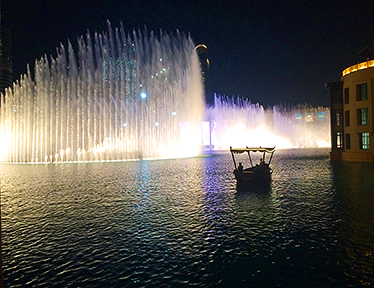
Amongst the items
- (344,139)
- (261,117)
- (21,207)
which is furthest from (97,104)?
(261,117)

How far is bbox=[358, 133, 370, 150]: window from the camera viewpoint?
112 ft

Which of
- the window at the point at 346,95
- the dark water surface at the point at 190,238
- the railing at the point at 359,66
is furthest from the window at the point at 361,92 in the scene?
the dark water surface at the point at 190,238

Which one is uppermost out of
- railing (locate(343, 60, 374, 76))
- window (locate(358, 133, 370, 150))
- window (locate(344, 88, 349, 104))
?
railing (locate(343, 60, 374, 76))

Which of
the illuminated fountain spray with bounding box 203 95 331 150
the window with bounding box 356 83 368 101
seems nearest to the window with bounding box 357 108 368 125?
the window with bounding box 356 83 368 101

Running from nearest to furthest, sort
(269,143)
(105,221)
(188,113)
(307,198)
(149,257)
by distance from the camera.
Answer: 1. (149,257)
2. (105,221)
3. (307,198)
4. (188,113)
5. (269,143)

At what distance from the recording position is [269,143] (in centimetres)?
9256

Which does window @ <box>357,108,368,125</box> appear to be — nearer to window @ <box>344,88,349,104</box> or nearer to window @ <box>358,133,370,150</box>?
window @ <box>358,133,370,150</box>

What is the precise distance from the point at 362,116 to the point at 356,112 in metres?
0.81

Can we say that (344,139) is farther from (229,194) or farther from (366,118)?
(229,194)

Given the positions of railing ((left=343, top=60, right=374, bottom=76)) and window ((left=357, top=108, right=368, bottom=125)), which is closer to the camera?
railing ((left=343, top=60, right=374, bottom=76))

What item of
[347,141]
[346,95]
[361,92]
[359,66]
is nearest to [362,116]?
[361,92]

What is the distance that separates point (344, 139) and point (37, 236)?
37687 mm

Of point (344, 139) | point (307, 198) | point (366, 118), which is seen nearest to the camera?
point (307, 198)

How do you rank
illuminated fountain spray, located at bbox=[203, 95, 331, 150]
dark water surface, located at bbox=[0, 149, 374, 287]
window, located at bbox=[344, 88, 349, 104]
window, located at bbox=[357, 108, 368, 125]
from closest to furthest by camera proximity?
dark water surface, located at bbox=[0, 149, 374, 287] → window, located at bbox=[357, 108, 368, 125] → window, located at bbox=[344, 88, 349, 104] → illuminated fountain spray, located at bbox=[203, 95, 331, 150]
